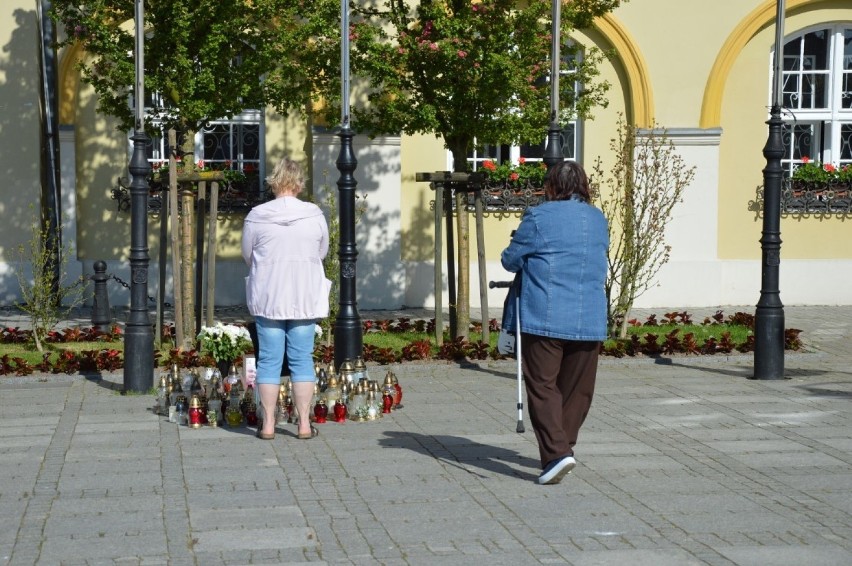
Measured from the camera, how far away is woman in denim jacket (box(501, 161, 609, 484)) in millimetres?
7438

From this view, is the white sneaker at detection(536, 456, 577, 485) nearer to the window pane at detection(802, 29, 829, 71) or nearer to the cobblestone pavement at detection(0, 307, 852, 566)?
the cobblestone pavement at detection(0, 307, 852, 566)

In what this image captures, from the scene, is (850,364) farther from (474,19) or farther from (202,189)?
(202,189)

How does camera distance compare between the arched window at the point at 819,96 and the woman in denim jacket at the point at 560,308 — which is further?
the arched window at the point at 819,96

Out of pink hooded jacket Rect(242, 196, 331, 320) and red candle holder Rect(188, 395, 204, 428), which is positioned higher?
pink hooded jacket Rect(242, 196, 331, 320)

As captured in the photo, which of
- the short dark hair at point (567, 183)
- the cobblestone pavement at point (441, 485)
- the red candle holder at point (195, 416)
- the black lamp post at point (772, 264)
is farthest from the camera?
the black lamp post at point (772, 264)

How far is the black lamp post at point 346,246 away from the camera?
1158cm

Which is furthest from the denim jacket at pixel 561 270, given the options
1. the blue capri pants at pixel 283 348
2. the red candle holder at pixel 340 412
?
the red candle holder at pixel 340 412

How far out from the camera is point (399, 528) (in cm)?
659

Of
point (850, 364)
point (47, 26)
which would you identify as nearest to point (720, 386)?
point (850, 364)

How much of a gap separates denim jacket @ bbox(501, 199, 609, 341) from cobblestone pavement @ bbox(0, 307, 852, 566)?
92 cm

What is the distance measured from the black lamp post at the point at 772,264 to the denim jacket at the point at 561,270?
480 cm

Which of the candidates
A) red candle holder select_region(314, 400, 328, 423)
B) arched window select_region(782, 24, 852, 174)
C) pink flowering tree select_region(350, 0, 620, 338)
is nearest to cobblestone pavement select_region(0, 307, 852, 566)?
red candle holder select_region(314, 400, 328, 423)

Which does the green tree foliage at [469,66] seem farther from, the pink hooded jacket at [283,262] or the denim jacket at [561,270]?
the denim jacket at [561,270]

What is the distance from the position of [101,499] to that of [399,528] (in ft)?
5.76
